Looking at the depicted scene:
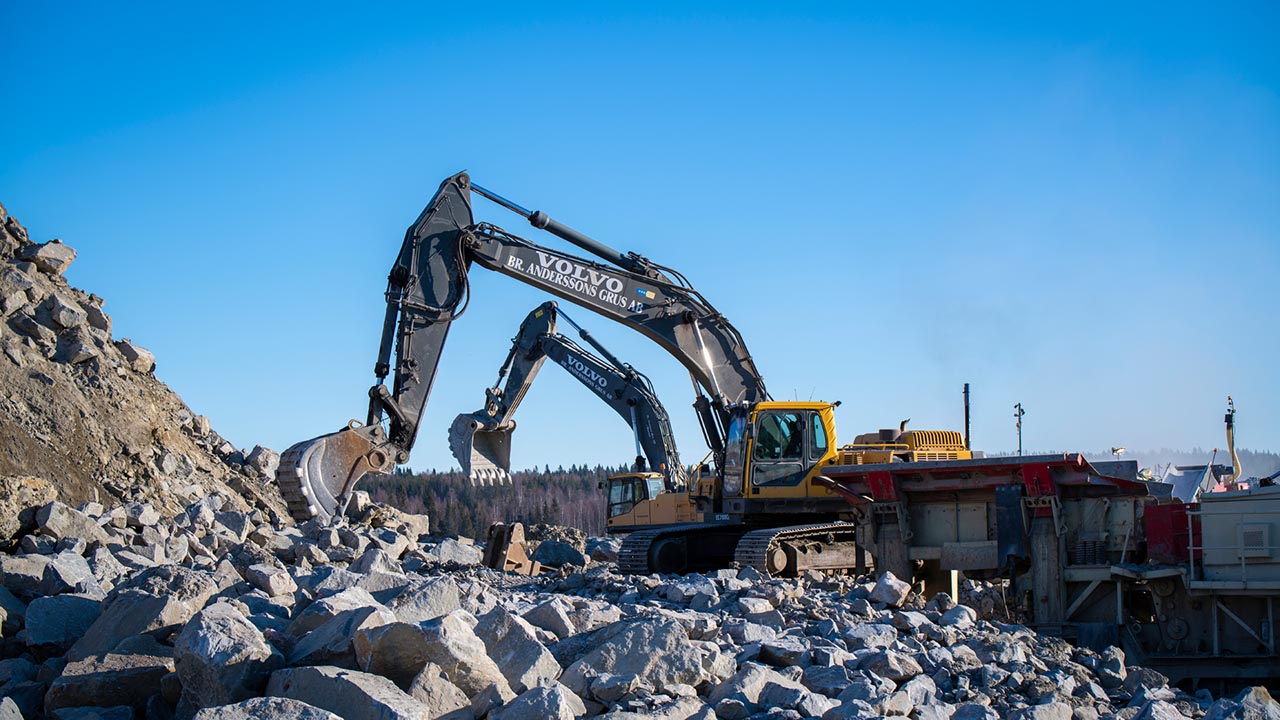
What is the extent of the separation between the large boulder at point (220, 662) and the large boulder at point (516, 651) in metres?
1.04

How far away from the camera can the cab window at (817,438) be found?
14.7 metres

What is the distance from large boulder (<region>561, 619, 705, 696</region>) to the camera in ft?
19.4

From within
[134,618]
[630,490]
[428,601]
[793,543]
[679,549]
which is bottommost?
[134,618]

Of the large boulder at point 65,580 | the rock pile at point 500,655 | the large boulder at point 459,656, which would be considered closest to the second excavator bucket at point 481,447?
the rock pile at point 500,655

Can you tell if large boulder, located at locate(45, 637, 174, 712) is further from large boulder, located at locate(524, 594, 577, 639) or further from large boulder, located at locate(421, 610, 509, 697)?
large boulder, located at locate(524, 594, 577, 639)

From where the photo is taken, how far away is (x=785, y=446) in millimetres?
14727

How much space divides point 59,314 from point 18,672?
13391 millimetres

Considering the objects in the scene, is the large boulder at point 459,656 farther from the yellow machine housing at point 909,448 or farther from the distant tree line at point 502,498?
the distant tree line at point 502,498

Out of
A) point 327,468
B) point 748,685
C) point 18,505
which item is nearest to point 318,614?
point 748,685

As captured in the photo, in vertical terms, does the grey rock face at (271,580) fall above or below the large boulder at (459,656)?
above

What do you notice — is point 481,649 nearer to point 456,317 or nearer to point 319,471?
point 319,471

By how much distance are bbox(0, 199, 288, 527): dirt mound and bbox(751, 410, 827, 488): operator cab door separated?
8.24 metres

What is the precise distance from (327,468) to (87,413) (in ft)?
18.2

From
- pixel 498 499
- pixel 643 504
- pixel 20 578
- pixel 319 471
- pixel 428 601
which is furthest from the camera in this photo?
pixel 498 499
